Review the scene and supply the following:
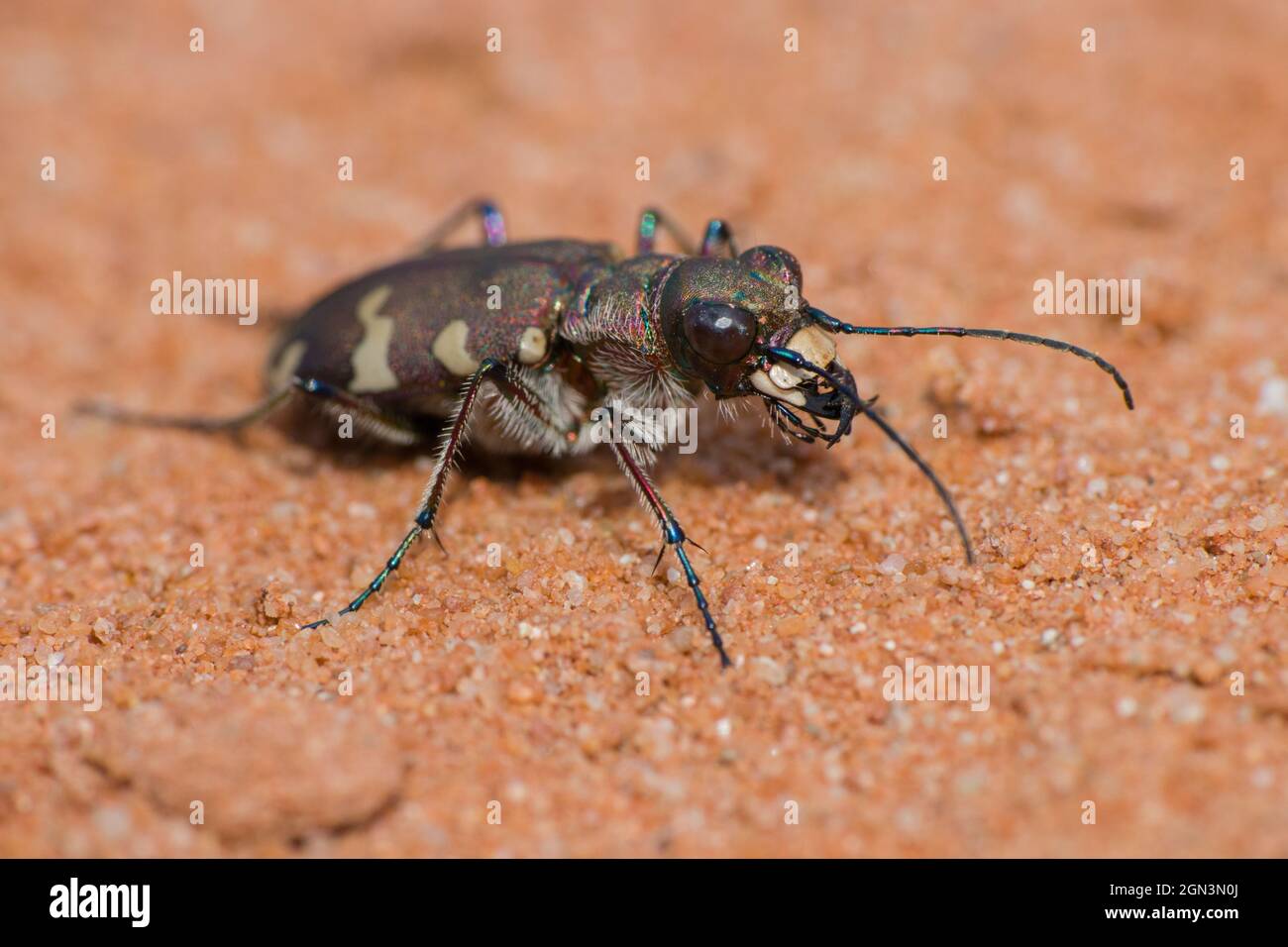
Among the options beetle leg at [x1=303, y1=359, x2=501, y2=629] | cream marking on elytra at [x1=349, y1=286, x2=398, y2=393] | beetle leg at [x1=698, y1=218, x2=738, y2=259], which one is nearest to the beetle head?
beetle leg at [x1=698, y1=218, x2=738, y2=259]

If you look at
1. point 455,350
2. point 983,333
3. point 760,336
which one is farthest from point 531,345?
point 983,333

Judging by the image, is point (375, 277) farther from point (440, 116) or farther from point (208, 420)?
point (440, 116)

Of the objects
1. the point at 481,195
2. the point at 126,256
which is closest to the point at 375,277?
the point at 481,195

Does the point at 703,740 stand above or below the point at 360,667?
below

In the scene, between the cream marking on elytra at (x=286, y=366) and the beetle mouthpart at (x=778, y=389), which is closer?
the beetle mouthpart at (x=778, y=389)

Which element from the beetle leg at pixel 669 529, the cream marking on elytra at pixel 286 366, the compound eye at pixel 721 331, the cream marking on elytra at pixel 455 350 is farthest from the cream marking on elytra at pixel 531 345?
the cream marking on elytra at pixel 286 366

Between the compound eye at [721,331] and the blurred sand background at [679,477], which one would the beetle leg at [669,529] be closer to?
the blurred sand background at [679,477]

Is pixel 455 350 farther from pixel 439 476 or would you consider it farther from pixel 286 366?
pixel 286 366
